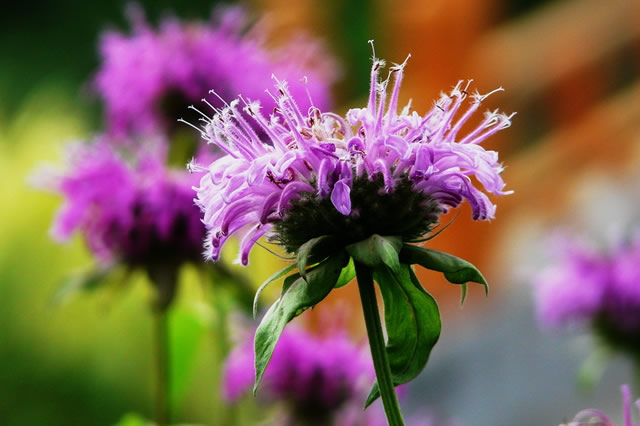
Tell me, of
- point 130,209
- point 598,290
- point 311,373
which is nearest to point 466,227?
point 598,290

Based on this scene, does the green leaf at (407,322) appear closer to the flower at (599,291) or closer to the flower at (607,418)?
the flower at (607,418)

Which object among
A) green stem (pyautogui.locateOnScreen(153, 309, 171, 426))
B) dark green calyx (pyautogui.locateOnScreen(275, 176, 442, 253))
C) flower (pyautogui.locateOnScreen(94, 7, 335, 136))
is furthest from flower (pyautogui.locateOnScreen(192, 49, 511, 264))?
flower (pyautogui.locateOnScreen(94, 7, 335, 136))

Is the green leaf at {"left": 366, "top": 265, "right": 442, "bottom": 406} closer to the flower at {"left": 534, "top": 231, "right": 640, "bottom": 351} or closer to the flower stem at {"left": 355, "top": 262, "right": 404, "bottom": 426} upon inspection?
the flower stem at {"left": 355, "top": 262, "right": 404, "bottom": 426}

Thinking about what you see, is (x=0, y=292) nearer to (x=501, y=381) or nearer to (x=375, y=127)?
(x=501, y=381)

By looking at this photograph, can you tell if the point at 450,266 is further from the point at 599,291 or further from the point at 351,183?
the point at 599,291

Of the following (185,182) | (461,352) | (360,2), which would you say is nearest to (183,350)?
(185,182)

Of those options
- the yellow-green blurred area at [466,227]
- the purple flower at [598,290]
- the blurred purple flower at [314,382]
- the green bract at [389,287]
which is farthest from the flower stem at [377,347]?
the yellow-green blurred area at [466,227]
